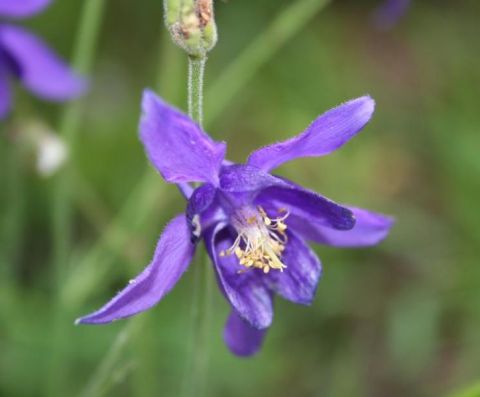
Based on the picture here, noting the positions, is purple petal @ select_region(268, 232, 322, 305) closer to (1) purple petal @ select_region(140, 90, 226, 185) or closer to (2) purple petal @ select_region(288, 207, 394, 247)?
(2) purple petal @ select_region(288, 207, 394, 247)

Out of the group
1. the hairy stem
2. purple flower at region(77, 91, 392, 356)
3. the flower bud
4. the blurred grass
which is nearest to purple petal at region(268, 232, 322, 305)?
purple flower at region(77, 91, 392, 356)

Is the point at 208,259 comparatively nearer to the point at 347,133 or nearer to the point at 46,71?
the point at 347,133

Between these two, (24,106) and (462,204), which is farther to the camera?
(462,204)

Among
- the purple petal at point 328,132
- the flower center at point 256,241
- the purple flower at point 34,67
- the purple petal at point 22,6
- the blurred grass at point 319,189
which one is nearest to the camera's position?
the purple petal at point 328,132

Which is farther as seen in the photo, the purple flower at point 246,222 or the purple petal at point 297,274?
the purple petal at point 297,274

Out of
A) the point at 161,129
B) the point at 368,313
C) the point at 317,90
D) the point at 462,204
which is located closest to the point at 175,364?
the point at 368,313

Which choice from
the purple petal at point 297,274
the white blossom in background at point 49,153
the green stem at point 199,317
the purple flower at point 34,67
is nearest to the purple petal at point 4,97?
the purple flower at point 34,67

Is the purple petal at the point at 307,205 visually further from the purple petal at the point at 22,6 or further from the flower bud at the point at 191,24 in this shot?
the purple petal at the point at 22,6
